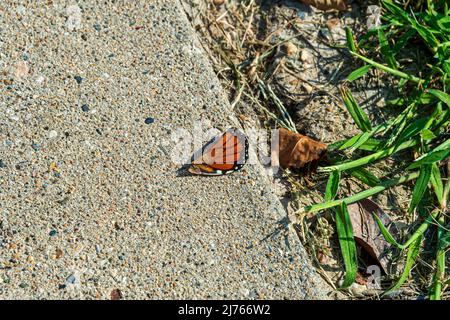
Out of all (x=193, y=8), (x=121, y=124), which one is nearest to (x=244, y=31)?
(x=193, y=8)

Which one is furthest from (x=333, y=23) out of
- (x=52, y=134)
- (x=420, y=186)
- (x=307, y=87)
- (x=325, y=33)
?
(x=52, y=134)

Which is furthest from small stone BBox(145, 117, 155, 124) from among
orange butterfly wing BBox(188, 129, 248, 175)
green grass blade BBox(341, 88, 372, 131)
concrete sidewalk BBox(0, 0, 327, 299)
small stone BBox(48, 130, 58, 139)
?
green grass blade BBox(341, 88, 372, 131)

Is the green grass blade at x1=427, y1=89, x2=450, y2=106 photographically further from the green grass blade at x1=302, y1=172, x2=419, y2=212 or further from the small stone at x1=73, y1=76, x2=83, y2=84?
the small stone at x1=73, y1=76, x2=83, y2=84

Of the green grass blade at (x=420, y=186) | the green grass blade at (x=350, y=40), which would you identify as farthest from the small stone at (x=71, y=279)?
the green grass blade at (x=350, y=40)

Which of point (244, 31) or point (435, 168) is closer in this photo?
point (435, 168)

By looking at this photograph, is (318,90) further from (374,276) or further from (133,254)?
(133,254)
